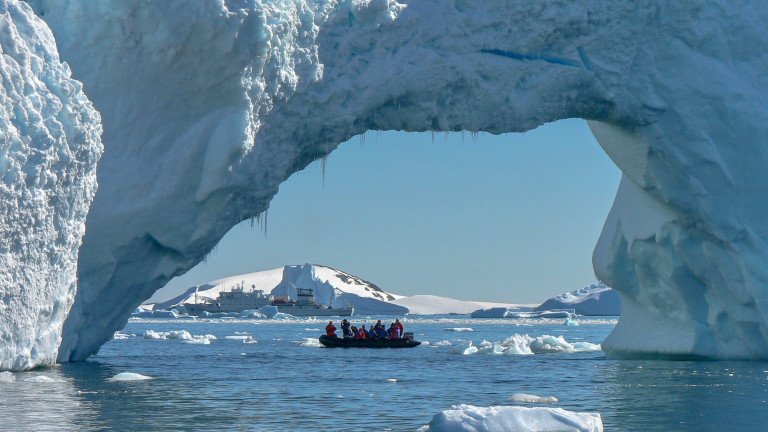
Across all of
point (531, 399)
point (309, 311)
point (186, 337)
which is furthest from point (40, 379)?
point (309, 311)

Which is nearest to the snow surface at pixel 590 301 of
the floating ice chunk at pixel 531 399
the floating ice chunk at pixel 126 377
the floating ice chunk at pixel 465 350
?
the floating ice chunk at pixel 465 350

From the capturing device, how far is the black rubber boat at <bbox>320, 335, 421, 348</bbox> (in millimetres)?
37469

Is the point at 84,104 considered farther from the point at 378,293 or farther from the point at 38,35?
the point at 378,293

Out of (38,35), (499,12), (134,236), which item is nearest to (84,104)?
(38,35)

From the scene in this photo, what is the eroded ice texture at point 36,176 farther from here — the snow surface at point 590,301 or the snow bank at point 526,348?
the snow surface at point 590,301

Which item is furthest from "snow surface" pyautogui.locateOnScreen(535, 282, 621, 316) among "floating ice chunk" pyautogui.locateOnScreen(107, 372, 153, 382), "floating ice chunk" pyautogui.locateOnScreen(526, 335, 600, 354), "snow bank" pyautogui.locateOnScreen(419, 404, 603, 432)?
"snow bank" pyautogui.locateOnScreen(419, 404, 603, 432)

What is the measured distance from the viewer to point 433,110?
68.3 feet

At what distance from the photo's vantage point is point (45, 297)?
55.4 ft

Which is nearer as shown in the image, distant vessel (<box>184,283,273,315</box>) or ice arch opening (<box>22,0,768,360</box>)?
ice arch opening (<box>22,0,768,360</box>)

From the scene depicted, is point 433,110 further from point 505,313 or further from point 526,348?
point 505,313

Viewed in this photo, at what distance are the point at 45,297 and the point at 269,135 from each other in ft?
15.7

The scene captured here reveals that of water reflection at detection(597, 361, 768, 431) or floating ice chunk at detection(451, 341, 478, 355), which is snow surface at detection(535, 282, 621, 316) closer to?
floating ice chunk at detection(451, 341, 478, 355)

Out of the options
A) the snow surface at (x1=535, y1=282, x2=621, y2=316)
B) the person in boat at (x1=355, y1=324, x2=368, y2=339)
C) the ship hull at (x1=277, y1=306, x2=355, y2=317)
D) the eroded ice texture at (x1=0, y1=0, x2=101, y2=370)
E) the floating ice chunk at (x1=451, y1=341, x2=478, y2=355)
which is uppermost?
the snow surface at (x1=535, y1=282, x2=621, y2=316)

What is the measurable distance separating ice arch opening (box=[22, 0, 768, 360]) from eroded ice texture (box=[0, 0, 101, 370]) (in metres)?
1.72
